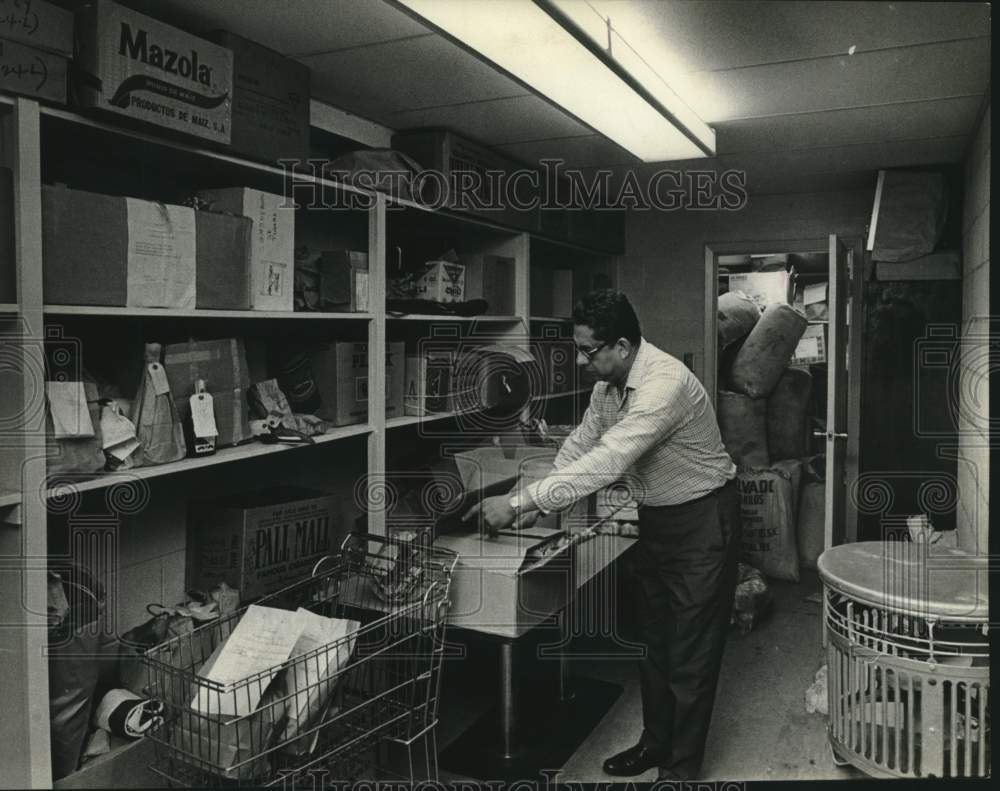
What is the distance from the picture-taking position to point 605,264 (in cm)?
550

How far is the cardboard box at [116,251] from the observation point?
6.20 ft

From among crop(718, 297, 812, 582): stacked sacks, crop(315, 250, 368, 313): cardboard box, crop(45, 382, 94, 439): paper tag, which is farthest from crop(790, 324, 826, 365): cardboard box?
crop(45, 382, 94, 439): paper tag

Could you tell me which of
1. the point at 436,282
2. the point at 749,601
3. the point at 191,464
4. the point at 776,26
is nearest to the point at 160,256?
the point at 191,464

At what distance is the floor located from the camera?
2900mm

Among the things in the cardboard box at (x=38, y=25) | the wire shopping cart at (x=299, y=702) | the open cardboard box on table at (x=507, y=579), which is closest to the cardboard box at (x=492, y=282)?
the open cardboard box on table at (x=507, y=579)

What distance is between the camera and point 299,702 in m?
1.98

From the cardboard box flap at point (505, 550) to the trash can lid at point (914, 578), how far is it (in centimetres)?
84

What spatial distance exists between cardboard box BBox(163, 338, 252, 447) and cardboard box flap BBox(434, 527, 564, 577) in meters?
0.77

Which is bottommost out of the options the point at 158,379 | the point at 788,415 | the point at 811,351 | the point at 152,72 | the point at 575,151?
the point at 788,415

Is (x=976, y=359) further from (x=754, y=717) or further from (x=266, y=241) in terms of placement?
(x=266, y=241)

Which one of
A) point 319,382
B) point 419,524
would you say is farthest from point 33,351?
point 419,524

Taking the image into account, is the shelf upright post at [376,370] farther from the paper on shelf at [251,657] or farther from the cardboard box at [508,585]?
the paper on shelf at [251,657]

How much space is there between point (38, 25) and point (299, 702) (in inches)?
61.7

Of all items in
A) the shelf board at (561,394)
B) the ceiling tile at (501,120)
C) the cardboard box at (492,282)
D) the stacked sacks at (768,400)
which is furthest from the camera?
the stacked sacks at (768,400)
